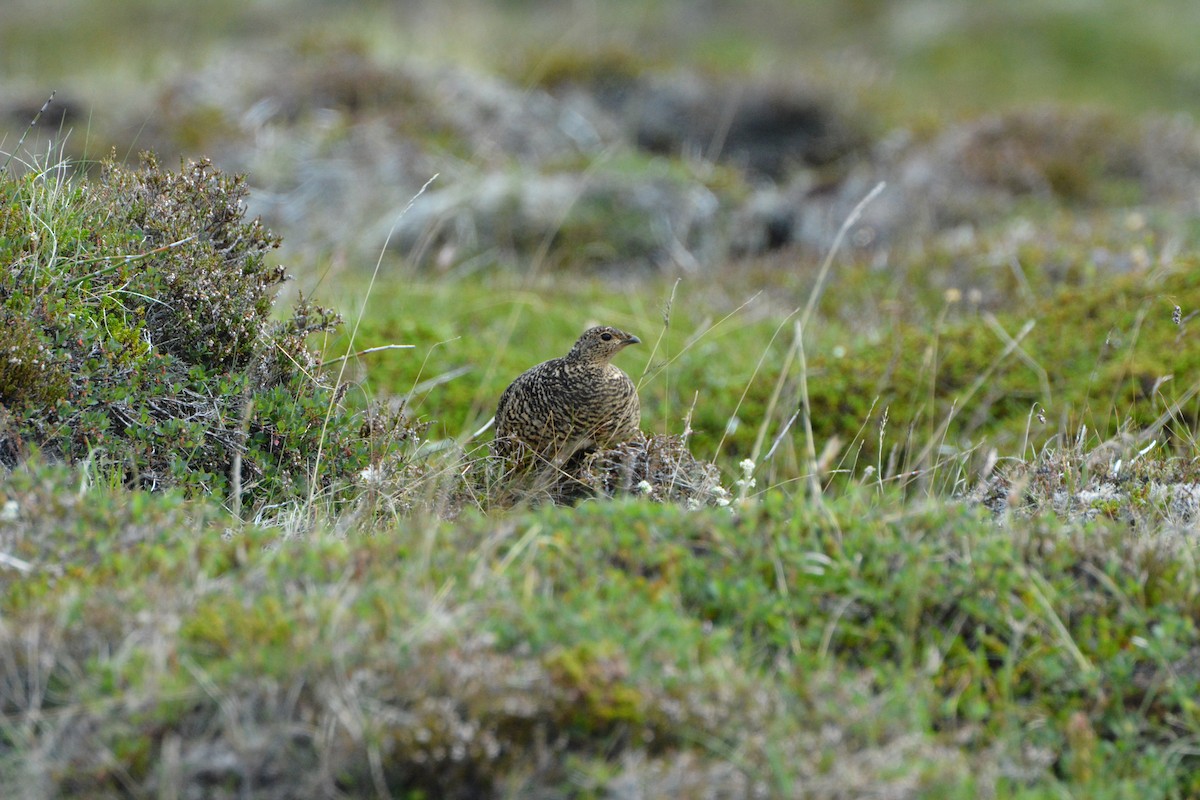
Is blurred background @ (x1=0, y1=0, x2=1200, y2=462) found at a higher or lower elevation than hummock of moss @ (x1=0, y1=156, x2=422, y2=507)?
lower

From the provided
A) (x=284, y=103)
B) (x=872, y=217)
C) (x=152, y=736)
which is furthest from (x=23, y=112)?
(x=152, y=736)

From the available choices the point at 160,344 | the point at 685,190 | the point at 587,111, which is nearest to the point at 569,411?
the point at 160,344

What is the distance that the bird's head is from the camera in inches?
194

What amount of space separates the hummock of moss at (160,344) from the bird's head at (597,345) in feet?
2.95

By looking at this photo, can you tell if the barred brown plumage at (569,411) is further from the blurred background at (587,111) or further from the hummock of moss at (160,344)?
the blurred background at (587,111)

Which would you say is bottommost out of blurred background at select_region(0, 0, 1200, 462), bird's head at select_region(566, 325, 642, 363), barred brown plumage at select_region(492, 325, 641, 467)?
blurred background at select_region(0, 0, 1200, 462)

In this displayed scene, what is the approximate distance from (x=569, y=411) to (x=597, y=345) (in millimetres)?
386

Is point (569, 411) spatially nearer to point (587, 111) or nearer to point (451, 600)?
point (451, 600)

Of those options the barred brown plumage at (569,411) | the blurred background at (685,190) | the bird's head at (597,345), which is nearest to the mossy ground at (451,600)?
the barred brown plumage at (569,411)

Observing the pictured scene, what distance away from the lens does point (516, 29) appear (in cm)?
1944

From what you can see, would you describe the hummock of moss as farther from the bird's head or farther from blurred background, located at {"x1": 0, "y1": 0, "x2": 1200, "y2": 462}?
the bird's head

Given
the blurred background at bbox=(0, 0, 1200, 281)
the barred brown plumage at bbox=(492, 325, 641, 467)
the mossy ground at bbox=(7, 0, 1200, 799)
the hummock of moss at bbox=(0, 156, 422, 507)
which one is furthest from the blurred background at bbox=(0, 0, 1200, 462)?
the mossy ground at bbox=(7, 0, 1200, 799)

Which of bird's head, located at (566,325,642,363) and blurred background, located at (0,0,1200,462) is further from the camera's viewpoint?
blurred background, located at (0,0,1200,462)

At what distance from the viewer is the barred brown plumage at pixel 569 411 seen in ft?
15.4
